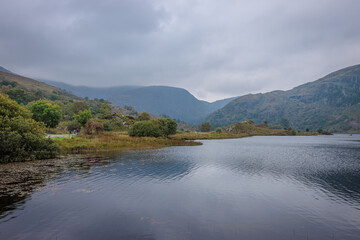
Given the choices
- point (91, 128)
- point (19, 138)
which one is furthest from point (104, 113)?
point (19, 138)

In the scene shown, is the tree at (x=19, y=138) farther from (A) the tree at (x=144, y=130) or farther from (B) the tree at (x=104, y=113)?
(B) the tree at (x=104, y=113)

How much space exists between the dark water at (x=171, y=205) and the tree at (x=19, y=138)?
4.14 m

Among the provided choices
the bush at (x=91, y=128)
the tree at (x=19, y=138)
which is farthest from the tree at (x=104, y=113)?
the tree at (x=19, y=138)

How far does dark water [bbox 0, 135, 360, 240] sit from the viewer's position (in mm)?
12242

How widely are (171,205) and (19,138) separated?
94.3 feet

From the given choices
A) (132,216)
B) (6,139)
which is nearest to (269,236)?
(132,216)

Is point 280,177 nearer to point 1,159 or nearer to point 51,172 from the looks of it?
point 51,172

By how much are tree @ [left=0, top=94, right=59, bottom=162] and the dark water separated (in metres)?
4.14

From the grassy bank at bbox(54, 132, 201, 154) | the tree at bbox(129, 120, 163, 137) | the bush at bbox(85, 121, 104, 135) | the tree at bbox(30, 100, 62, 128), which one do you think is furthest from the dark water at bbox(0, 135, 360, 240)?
the tree at bbox(30, 100, 62, 128)

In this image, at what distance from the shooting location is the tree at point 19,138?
1200 inches

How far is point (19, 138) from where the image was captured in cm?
3145

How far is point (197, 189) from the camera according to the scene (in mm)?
21172

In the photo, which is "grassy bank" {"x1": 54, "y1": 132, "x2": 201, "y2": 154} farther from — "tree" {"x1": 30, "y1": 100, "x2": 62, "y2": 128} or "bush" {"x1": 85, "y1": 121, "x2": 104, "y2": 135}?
"tree" {"x1": 30, "y1": 100, "x2": 62, "y2": 128}

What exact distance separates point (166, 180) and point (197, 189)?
4.75 metres
